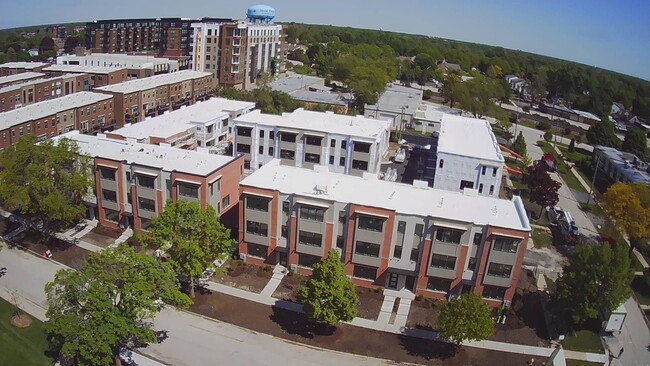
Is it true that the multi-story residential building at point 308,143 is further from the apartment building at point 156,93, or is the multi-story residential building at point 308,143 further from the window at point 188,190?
the apartment building at point 156,93

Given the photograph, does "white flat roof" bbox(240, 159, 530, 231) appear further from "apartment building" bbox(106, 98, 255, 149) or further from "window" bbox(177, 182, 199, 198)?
"apartment building" bbox(106, 98, 255, 149)

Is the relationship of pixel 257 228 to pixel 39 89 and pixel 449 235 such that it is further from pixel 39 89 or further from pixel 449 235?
pixel 39 89

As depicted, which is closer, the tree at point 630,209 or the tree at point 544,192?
the tree at point 630,209

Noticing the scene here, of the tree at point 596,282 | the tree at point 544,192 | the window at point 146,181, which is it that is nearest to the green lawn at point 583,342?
the tree at point 596,282

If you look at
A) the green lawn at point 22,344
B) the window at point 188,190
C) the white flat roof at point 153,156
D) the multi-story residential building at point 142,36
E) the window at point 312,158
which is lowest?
the green lawn at point 22,344

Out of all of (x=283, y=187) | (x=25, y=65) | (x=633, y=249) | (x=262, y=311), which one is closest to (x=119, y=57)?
(x=25, y=65)

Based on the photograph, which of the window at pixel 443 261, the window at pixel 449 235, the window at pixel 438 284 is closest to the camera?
the window at pixel 449 235

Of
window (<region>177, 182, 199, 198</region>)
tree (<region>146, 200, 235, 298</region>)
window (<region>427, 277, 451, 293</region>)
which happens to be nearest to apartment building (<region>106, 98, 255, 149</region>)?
window (<region>177, 182, 199, 198</region>)
